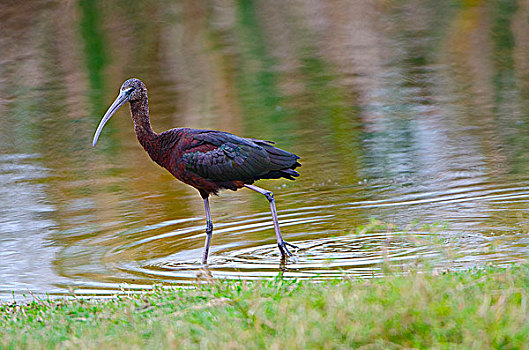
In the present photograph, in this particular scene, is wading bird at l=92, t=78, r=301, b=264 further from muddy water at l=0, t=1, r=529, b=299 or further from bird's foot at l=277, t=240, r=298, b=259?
muddy water at l=0, t=1, r=529, b=299

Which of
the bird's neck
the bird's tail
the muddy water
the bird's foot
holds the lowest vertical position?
the muddy water

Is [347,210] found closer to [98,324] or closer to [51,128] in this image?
[98,324]

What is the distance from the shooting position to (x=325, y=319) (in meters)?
4.87

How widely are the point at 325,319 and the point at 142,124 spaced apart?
4488 mm

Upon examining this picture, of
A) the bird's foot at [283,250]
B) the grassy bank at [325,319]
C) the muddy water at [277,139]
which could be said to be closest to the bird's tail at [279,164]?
the muddy water at [277,139]

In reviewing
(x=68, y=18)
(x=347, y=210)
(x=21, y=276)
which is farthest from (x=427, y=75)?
(x=68, y=18)

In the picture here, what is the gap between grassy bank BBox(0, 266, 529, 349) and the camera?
4.65 m

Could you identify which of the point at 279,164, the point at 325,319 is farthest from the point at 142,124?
the point at 325,319

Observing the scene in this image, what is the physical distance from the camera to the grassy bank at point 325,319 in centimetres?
465

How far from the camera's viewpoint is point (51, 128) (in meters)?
17.5

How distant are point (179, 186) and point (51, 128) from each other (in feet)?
20.1

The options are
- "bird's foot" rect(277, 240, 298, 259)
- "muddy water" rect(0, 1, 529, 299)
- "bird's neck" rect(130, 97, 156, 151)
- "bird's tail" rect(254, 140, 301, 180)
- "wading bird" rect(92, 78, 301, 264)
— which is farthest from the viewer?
"bird's neck" rect(130, 97, 156, 151)

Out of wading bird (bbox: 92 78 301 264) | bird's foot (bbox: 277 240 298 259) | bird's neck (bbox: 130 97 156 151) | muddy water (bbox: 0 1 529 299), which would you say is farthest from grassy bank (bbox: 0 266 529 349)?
bird's neck (bbox: 130 97 156 151)

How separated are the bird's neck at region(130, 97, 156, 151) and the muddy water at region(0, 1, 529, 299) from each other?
105 centimetres
